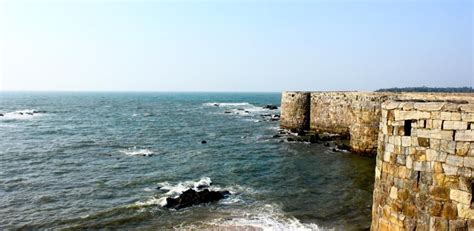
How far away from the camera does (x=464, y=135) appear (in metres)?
7.81

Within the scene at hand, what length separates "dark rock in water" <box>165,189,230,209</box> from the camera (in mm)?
19766

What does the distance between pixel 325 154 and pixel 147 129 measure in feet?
94.2

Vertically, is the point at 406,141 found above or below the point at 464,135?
below

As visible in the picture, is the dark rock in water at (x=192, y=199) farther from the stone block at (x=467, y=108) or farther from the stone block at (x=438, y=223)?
the stone block at (x=467, y=108)

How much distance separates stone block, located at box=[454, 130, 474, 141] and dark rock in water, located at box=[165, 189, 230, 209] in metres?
13.9

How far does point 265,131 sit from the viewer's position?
48.7 meters

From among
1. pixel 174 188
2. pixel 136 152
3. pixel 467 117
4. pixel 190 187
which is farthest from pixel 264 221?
pixel 136 152

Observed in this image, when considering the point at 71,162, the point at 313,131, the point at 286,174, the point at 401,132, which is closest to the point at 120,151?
the point at 71,162

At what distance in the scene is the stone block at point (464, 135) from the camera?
7734 millimetres

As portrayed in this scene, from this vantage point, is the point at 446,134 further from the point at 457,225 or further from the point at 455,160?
the point at 457,225

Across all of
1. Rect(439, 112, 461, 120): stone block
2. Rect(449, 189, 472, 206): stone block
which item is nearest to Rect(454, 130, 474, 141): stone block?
Rect(439, 112, 461, 120): stone block

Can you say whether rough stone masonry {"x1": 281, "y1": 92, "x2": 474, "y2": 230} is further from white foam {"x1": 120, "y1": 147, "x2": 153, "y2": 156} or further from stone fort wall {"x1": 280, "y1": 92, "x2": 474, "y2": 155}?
white foam {"x1": 120, "y1": 147, "x2": 153, "y2": 156}

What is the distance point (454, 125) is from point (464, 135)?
248mm

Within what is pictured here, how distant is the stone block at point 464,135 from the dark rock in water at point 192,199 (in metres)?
13.9
